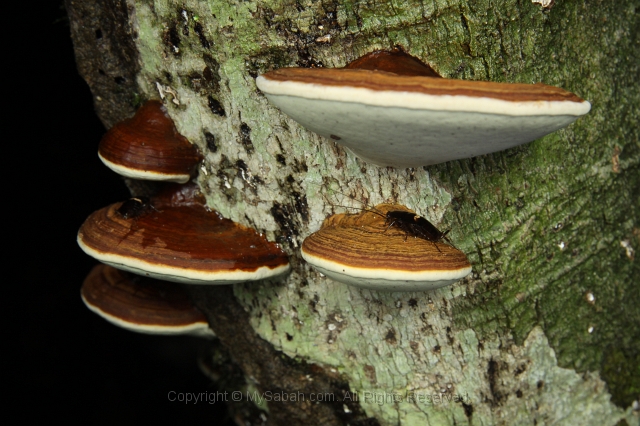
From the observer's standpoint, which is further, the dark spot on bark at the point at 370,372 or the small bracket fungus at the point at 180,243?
the dark spot on bark at the point at 370,372

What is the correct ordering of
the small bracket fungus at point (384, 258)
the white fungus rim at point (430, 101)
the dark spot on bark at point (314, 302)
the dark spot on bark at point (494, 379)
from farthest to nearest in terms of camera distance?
the dark spot on bark at point (314, 302) → the dark spot on bark at point (494, 379) → the small bracket fungus at point (384, 258) → the white fungus rim at point (430, 101)

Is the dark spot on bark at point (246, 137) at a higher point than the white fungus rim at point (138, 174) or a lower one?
higher

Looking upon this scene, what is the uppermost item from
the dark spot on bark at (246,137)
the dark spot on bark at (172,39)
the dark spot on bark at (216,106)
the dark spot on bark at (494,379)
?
the dark spot on bark at (172,39)

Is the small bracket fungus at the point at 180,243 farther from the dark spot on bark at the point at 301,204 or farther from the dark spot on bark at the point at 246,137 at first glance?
the dark spot on bark at the point at 246,137

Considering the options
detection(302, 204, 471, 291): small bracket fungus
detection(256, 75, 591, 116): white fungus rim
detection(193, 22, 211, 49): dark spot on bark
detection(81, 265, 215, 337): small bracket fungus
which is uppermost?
detection(256, 75, 591, 116): white fungus rim

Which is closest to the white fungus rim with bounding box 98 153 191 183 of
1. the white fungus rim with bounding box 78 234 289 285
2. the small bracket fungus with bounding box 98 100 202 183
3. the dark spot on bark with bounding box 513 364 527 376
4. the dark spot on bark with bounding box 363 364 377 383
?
the small bracket fungus with bounding box 98 100 202 183

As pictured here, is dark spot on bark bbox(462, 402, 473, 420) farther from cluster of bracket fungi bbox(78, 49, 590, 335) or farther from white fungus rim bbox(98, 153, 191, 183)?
white fungus rim bbox(98, 153, 191, 183)

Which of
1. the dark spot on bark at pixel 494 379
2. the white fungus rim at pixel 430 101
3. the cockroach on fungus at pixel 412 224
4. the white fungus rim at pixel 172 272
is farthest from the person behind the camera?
the dark spot on bark at pixel 494 379

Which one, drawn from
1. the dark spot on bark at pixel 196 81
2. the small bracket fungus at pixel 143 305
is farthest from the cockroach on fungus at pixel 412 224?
the small bracket fungus at pixel 143 305
